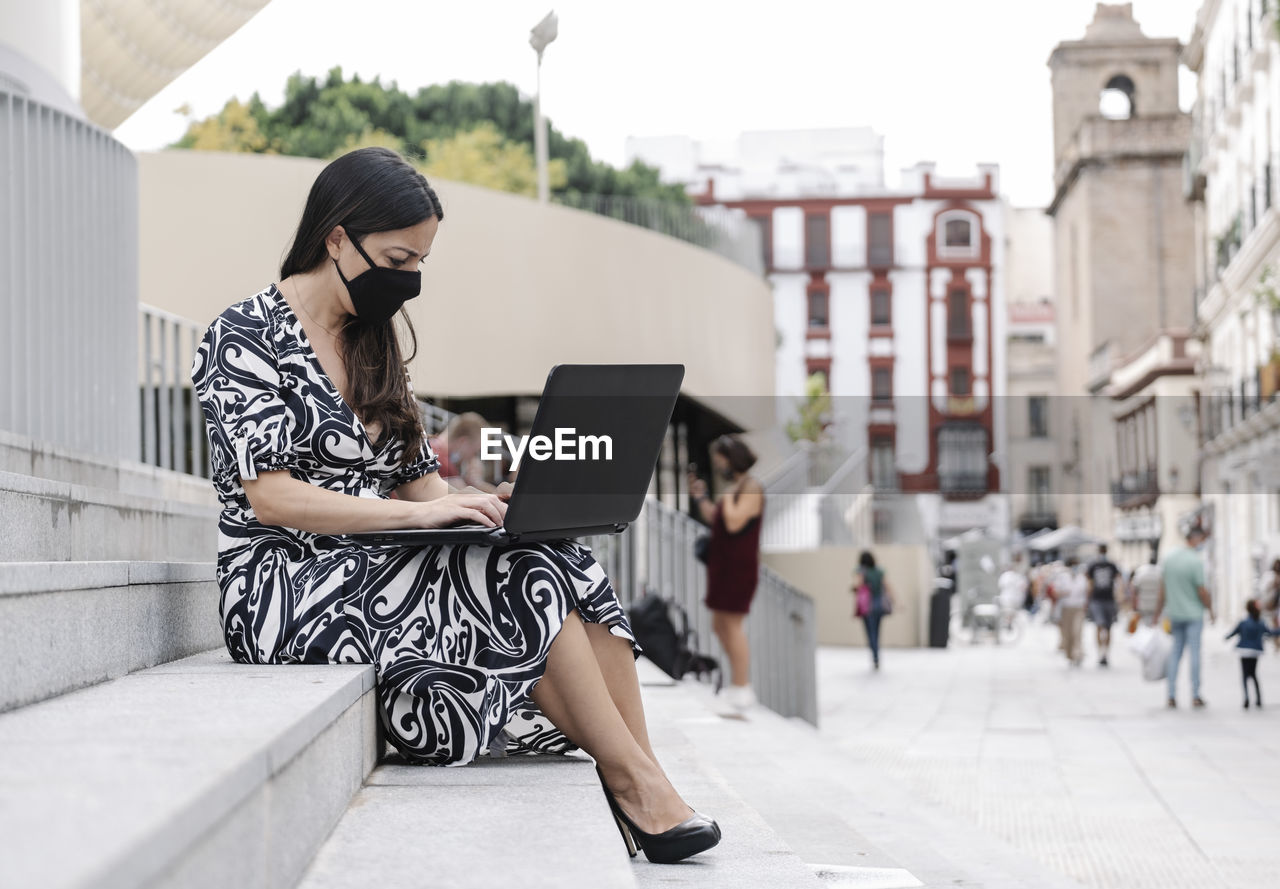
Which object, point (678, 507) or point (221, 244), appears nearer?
point (221, 244)

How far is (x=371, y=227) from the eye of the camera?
10.5ft

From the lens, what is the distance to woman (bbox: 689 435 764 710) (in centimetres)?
971

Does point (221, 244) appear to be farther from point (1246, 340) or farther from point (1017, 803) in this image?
point (1246, 340)

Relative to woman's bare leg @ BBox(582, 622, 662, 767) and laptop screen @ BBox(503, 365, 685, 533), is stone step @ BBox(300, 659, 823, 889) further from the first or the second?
laptop screen @ BBox(503, 365, 685, 533)

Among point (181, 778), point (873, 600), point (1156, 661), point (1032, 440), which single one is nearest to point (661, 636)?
point (1156, 661)

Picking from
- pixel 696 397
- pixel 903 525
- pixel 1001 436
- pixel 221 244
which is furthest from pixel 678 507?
pixel 1001 436

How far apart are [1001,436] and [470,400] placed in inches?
2108

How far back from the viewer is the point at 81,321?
655 centimetres

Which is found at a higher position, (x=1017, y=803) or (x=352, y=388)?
(x=352, y=388)

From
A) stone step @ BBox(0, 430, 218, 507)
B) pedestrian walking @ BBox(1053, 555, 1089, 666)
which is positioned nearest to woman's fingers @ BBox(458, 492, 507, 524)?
stone step @ BBox(0, 430, 218, 507)

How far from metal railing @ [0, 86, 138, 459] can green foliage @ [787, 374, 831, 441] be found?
46.4m

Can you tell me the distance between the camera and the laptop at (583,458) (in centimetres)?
281

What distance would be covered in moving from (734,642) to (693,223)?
13066 millimetres

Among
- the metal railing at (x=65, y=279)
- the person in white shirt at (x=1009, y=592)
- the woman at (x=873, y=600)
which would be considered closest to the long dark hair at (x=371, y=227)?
the metal railing at (x=65, y=279)
